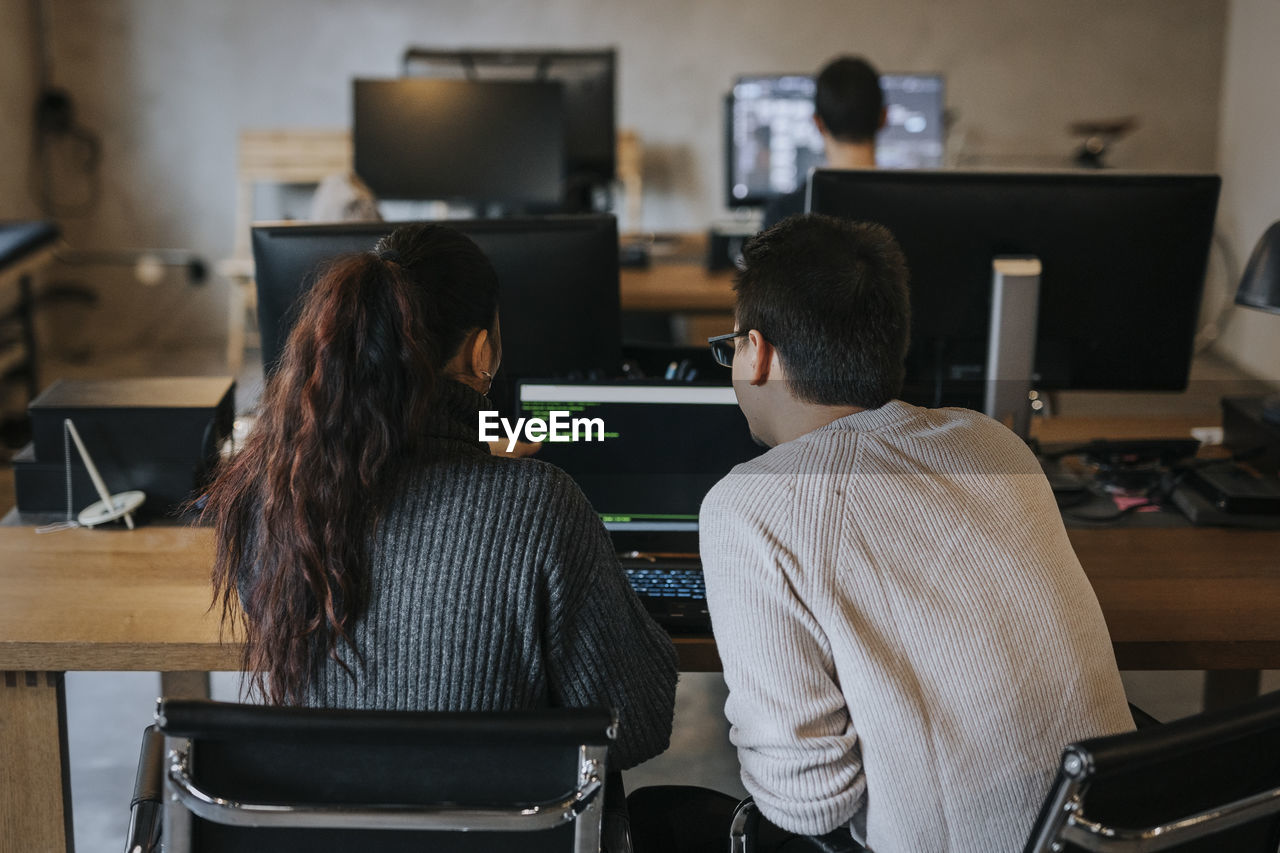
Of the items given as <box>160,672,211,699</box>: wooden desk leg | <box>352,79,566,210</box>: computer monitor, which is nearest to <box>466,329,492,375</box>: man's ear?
<box>160,672,211,699</box>: wooden desk leg

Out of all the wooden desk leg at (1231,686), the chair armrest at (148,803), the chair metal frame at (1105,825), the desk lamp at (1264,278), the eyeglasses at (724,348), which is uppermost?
the desk lamp at (1264,278)

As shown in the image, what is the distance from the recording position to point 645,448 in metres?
1.65

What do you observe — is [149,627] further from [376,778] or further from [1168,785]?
[1168,785]

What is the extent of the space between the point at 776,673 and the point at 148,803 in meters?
0.64

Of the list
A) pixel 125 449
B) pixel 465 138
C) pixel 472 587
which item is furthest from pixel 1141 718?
pixel 465 138

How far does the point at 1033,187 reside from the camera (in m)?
1.87

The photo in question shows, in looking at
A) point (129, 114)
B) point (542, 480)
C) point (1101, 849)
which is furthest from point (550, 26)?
point (1101, 849)

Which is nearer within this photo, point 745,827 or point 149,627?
point 745,827

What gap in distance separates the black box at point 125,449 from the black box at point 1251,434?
1.62 meters

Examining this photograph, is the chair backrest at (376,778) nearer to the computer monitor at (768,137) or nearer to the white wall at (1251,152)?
the computer monitor at (768,137)

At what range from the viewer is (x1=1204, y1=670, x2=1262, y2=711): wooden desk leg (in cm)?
215

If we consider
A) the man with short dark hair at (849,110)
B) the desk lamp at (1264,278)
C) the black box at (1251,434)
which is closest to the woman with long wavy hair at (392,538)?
the desk lamp at (1264,278)

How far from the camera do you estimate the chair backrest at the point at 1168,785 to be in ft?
2.87

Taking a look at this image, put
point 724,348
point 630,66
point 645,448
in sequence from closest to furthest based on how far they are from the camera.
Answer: point 724,348
point 645,448
point 630,66
